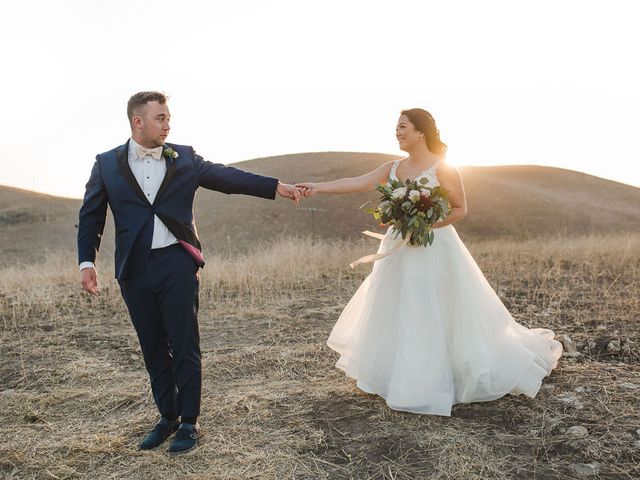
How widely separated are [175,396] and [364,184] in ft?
8.84

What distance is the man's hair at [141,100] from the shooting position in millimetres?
4328

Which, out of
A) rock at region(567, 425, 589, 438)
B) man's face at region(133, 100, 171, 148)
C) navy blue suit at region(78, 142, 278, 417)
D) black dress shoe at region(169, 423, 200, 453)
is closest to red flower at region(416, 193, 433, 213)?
navy blue suit at region(78, 142, 278, 417)

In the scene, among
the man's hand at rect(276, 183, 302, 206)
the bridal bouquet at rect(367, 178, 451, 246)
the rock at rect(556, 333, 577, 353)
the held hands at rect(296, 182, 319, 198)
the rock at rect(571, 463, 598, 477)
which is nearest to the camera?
the rock at rect(571, 463, 598, 477)

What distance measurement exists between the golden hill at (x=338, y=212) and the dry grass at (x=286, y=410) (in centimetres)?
2404

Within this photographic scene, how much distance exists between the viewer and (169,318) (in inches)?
175

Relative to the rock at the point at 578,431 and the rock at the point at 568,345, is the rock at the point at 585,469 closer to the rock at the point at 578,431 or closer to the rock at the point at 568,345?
the rock at the point at 578,431

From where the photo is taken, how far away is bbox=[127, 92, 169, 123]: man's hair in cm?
433

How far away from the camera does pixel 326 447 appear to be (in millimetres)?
4547

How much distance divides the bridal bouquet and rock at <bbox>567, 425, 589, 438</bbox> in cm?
187

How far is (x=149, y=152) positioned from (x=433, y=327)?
2757 mm

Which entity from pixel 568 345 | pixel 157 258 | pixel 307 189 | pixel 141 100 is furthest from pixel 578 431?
pixel 141 100

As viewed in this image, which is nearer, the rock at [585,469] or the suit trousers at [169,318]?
the rock at [585,469]

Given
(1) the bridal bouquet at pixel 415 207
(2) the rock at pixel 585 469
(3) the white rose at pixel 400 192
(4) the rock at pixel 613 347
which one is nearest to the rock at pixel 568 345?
(4) the rock at pixel 613 347

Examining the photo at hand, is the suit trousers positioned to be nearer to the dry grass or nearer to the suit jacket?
the suit jacket
